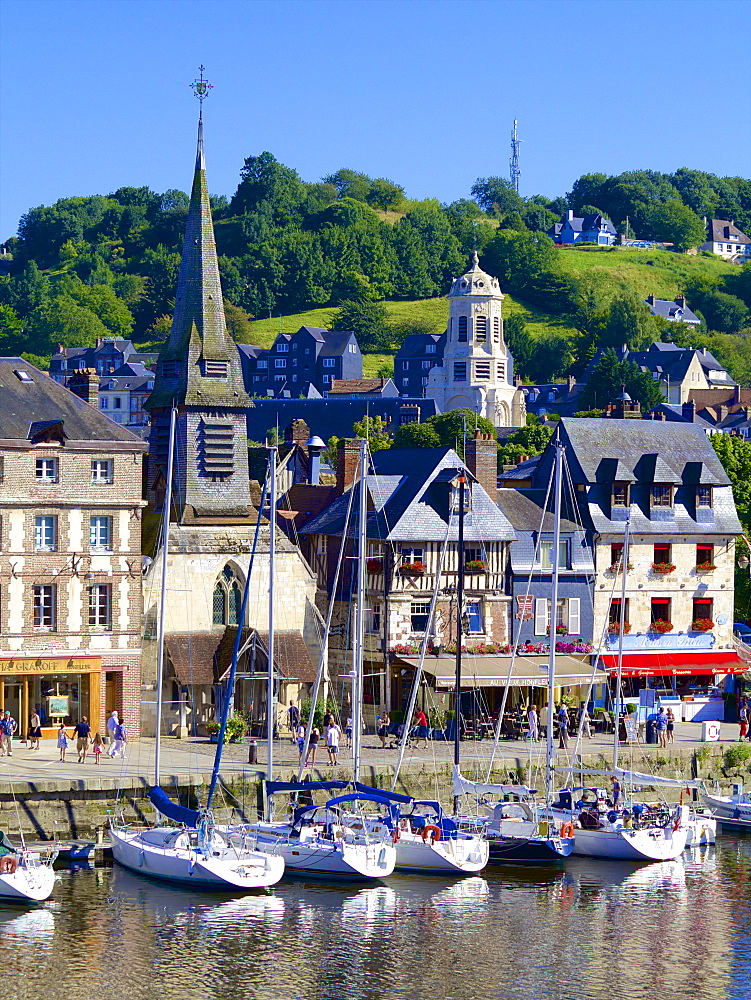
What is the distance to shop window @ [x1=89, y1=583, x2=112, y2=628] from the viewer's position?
43938 mm

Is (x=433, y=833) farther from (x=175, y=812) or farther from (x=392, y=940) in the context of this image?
(x=175, y=812)

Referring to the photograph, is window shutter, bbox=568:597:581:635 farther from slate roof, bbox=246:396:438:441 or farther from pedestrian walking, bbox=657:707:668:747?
slate roof, bbox=246:396:438:441

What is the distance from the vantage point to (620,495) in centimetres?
5409

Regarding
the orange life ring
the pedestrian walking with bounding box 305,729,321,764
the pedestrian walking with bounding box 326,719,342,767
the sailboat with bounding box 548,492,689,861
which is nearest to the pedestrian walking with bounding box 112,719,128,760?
the pedestrian walking with bounding box 305,729,321,764

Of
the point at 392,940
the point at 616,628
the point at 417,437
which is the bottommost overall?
the point at 392,940

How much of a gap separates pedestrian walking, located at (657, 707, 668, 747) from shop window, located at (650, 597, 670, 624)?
4.47 meters

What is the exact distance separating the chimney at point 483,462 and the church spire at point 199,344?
6929 millimetres

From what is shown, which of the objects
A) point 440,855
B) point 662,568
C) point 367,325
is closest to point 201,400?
point 662,568

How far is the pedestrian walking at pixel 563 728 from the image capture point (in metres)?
45.6

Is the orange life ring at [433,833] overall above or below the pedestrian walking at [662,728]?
below

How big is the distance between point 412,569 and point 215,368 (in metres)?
8.02

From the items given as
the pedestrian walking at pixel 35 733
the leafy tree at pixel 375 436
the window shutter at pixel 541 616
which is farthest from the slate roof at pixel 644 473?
the leafy tree at pixel 375 436

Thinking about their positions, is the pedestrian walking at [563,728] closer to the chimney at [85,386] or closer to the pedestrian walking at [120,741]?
the pedestrian walking at [120,741]

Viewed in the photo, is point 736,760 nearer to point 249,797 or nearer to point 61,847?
point 249,797
